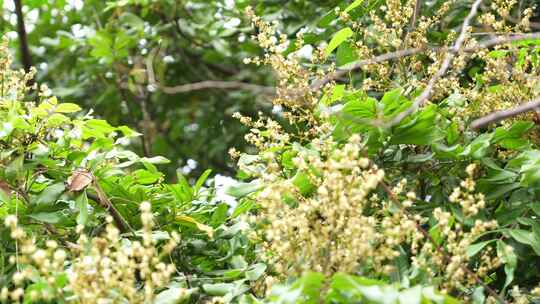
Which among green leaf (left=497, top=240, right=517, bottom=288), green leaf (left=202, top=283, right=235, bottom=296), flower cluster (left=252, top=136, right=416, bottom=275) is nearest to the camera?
flower cluster (left=252, top=136, right=416, bottom=275)

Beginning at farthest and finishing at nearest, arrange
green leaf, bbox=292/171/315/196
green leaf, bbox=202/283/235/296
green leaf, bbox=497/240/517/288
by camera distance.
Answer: green leaf, bbox=202/283/235/296, green leaf, bbox=292/171/315/196, green leaf, bbox=497/240/517/288

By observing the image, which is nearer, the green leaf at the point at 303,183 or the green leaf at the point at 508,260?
the green leaf at the point at 508,260

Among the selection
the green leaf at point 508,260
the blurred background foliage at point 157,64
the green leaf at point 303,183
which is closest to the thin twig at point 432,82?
the green leaf at point 303,183

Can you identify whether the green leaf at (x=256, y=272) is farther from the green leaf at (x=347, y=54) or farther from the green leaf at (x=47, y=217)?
Result: the green leaf at (x=347, y=54)

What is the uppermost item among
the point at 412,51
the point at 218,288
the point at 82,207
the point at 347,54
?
the point at 412,51

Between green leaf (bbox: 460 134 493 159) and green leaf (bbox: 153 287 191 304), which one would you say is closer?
green leaf (bbox: 153 287 191 304)

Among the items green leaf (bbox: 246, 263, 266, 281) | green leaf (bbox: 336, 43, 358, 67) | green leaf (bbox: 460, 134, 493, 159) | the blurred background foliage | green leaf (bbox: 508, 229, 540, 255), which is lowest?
the blurred background foliage

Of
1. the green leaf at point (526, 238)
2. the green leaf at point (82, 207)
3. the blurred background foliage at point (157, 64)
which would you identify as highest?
the green leaf at point (82, 207)

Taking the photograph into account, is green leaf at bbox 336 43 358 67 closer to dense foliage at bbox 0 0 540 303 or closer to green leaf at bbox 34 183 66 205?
dense foliage at bbox 0 0 540 303

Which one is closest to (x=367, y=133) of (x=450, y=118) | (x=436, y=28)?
(x=450, y=118)

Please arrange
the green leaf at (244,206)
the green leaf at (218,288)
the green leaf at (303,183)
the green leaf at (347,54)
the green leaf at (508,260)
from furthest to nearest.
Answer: the green leaf at (347,54), the green leaf at (244,206), the green leaf at (218,288), the green leaf at (303,183), the green leaf at (508,260)

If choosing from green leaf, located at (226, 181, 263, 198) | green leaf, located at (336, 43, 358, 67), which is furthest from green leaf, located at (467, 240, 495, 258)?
green leaf, located at (336, 43, 358, 67)

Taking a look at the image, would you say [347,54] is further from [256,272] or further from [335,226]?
[335,226]

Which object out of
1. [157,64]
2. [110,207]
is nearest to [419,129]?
[110,207]
